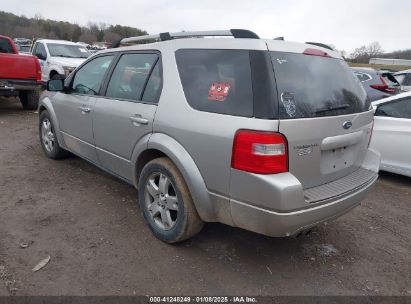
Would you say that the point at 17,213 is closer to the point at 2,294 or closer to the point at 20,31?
the point at 2,294

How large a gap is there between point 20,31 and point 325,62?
74.8m

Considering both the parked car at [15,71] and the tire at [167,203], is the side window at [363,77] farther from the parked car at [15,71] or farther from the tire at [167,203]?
the parked car at [15,71]

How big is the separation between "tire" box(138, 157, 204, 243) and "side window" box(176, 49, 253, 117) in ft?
2.14

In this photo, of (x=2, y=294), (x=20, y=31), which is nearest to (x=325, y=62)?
(x=2, y=294)

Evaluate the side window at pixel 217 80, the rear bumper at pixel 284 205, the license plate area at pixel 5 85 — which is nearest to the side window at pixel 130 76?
the side window at pixel 217 80

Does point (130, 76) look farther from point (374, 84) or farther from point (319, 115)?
point (374, 84)

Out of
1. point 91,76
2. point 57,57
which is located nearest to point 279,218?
point 91,76

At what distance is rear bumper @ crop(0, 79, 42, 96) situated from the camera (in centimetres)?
834

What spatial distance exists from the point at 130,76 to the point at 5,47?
701 centimetres

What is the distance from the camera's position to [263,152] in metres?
2.42

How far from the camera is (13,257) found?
2.94 m

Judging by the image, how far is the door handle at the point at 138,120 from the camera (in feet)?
10.7

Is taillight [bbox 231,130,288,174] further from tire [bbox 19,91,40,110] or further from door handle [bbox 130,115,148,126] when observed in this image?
tire [bbox 19,91,40,110]

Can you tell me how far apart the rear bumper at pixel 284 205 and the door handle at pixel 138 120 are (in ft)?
3.76
